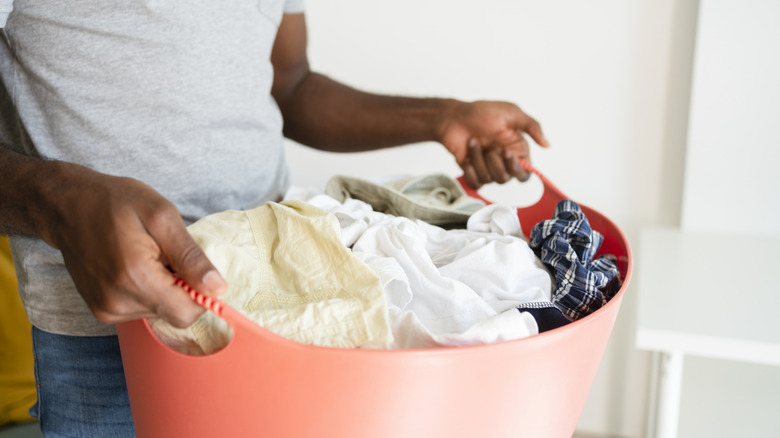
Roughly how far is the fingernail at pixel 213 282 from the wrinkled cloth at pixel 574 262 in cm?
28

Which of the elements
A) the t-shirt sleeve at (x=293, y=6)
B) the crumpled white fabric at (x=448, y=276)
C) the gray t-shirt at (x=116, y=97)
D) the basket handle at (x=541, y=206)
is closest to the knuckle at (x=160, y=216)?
the crumpled white fabric at (x=448, y=276)

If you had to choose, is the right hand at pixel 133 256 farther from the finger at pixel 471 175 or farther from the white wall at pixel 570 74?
the white wall at pixel 570 74

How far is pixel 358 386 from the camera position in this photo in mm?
417

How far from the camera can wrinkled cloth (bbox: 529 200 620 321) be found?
55cm

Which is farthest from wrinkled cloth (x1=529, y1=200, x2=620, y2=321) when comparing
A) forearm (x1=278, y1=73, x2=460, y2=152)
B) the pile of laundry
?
forearm (x1=278, y1=73, x2=460, y2=152)

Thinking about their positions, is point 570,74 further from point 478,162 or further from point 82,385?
point 82,385

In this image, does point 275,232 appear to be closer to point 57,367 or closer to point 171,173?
point 171,173

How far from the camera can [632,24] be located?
50.8 inches

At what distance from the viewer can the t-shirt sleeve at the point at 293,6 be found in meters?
0.89

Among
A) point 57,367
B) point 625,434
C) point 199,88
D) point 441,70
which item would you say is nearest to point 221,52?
point 199,88

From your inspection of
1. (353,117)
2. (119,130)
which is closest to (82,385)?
(119,130)

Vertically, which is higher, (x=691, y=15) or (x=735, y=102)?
(x=691, y=15)

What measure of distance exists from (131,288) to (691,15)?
3.90 ft

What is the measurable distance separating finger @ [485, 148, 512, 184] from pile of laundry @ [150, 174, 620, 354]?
0.41 ft
